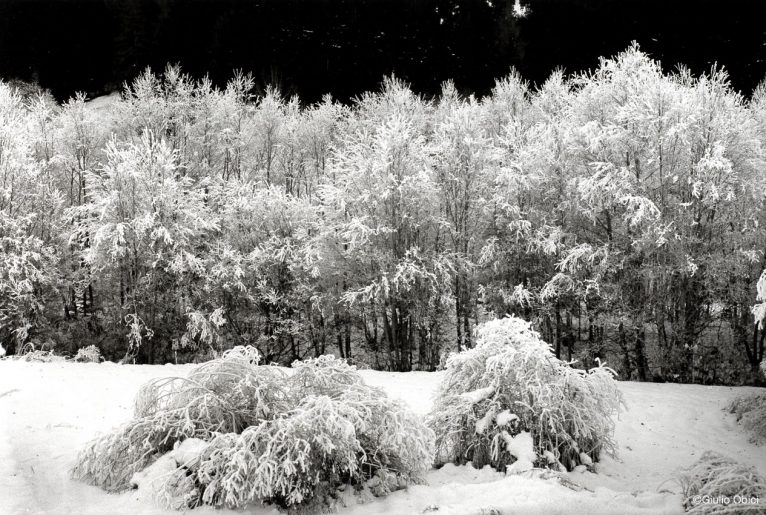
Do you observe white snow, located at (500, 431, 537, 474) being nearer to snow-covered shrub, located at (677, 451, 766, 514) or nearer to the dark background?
snow-covered shrub, located at (677, 451, 766, 514)

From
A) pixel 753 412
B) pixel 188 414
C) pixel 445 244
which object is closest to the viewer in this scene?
pixel 188 414

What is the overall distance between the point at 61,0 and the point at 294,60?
809 inches

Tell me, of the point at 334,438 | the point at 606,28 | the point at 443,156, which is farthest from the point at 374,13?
the point at 334,438

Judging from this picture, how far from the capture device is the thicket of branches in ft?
53.9

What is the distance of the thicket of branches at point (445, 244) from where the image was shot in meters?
16.4

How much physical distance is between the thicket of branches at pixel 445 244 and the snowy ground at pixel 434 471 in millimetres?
3598

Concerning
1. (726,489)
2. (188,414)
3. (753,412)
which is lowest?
(753,412)

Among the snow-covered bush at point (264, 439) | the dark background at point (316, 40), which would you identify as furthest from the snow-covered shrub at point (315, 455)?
the dark background at point (316, 40)

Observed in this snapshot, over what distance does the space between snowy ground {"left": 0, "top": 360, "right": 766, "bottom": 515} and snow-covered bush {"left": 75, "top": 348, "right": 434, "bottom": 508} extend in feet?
0.92

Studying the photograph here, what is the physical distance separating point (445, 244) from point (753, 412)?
11.7m

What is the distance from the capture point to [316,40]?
132ft

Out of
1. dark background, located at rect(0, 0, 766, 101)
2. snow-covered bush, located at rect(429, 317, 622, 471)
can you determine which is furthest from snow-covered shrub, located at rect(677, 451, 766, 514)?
dark background, located at rect(0, 0, 766, 101)

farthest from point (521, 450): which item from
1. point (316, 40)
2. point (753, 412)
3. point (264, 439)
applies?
point (316, 40)

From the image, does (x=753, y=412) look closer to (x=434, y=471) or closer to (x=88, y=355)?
(x=434, y=471)
